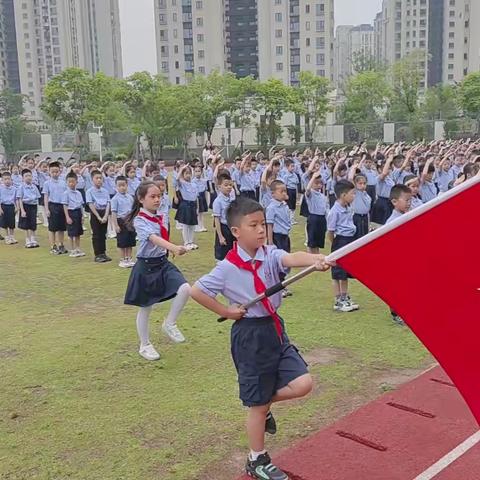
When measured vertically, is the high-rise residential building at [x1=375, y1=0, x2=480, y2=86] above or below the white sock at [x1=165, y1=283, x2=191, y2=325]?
above

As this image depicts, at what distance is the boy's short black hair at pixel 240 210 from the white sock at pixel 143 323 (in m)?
2.07

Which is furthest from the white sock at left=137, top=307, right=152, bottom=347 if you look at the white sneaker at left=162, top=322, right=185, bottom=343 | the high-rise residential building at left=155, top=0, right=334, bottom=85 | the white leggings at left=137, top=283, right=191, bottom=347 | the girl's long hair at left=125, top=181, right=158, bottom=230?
the high-rise residential building at left=155, top=0, right=334, bottom=85

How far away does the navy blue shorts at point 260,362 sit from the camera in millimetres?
3090

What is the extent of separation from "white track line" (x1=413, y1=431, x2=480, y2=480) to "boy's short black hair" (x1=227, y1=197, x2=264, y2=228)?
1546 millimetres

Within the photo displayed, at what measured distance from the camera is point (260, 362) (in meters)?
3.09

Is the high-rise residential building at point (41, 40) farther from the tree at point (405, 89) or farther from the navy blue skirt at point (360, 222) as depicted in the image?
the navy blue skirt at point (360, 222)

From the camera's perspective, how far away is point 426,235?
8.27ft

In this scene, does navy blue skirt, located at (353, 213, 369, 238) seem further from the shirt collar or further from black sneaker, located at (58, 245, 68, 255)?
black sneaker, located at (58, 245, 68, 255)

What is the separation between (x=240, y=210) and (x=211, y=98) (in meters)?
35.0

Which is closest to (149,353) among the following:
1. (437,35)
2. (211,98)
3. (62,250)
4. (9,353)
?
(9,353)

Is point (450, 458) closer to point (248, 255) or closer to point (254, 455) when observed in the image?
point (254, 455)

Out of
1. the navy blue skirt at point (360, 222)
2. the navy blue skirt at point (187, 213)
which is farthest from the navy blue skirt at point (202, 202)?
the navy blue skirt at point (360, 222)

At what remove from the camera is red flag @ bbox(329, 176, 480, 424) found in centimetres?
249

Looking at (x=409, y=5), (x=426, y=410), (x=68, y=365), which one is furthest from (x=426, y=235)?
(x=409, y=5)
